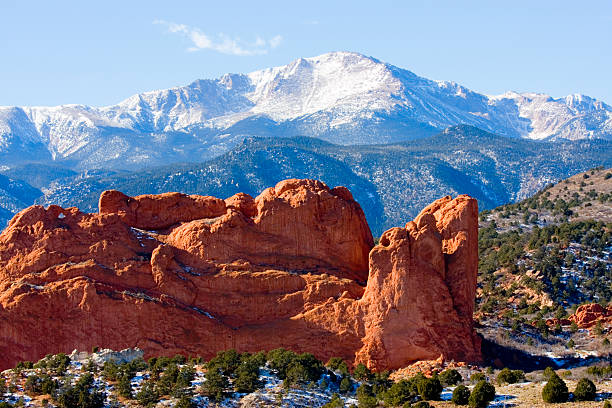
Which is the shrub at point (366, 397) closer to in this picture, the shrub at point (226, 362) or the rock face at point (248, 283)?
the rock face at point (248, 283)

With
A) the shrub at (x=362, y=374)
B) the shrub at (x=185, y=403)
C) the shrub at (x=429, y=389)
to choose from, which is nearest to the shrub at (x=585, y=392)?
the shrub at (x=429, y=389)

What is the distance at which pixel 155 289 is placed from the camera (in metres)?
64.1

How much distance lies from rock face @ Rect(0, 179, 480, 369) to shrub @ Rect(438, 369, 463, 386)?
3779mm

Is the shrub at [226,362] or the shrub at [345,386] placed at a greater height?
the shrub at [226,362]

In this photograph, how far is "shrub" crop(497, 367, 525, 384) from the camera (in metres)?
58.3

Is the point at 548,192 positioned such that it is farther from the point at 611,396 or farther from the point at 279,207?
the point at 611,396

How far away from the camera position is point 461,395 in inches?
2128

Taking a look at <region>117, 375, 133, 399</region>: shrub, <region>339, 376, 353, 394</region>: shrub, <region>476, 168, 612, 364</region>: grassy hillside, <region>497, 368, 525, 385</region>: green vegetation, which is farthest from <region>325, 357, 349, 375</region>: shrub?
<region>476, 168, 612, 364</region>: grassy hillside

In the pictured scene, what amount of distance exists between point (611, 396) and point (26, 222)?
35.6 metres

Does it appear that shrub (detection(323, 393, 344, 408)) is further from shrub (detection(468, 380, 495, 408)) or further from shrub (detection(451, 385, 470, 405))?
shrub (detection(468, 380, 495, 408))

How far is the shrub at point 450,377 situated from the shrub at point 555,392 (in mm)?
5841

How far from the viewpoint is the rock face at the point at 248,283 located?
61719 mm

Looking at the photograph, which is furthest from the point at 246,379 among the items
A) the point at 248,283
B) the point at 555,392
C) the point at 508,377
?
the point at 555,392

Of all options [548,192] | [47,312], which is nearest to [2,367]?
[47,312]
